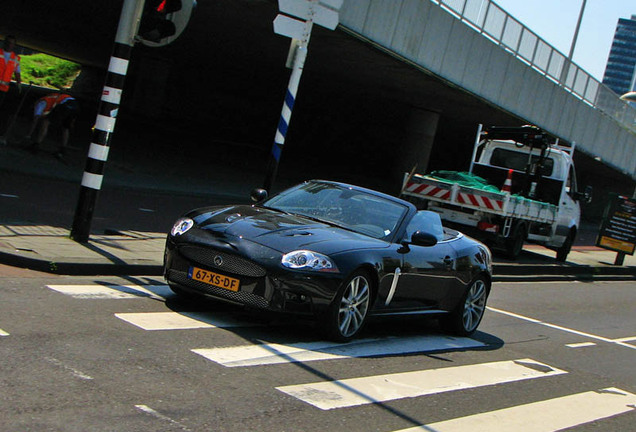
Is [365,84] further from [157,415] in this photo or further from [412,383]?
[157,415]

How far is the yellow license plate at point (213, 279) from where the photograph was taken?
763 centimetres

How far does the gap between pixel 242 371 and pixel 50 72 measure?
66.9 meters

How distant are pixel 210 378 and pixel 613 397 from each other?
4.10 m

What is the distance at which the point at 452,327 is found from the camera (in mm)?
9977

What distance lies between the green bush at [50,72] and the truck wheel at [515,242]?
48042mm

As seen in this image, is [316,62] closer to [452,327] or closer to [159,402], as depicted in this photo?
[452,327]

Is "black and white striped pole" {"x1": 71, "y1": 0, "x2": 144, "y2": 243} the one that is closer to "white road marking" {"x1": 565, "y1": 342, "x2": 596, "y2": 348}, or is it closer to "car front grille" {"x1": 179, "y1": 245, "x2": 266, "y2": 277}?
"car front grille" {"x1": 179, "y1": 245, "x2": 266, "y2": 277}

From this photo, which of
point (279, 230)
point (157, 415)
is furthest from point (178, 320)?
point (157, 415)

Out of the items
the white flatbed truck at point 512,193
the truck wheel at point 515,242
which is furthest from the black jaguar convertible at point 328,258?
the truck wheel at point 515,242

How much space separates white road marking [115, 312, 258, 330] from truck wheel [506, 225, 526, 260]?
40.3ft

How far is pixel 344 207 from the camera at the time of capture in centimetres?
909

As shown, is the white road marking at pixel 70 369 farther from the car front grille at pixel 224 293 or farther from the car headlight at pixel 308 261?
the car headlight at pixel 308 261

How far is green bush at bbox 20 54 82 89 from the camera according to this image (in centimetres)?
6512

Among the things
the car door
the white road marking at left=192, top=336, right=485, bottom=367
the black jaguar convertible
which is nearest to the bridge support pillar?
the black jaguar convertible
